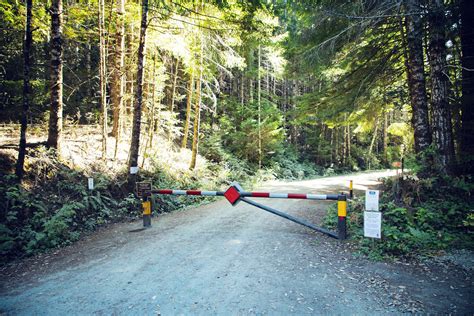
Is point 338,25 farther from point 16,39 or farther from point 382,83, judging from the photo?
point 16,39

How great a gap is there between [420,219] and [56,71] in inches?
431

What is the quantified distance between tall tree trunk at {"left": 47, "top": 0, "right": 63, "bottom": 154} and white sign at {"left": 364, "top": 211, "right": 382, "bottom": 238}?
915 centimetres

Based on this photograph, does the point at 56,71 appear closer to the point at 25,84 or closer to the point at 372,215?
the point at 25,84

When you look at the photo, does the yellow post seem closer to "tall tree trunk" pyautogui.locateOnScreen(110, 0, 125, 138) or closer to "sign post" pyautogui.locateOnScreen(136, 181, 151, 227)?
"sign post" pyautogui.locateOnScreen(136, 181, 151, 227)

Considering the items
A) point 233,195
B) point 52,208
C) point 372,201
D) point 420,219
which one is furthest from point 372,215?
point 52,208

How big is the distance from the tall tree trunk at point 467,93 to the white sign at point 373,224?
395 cm

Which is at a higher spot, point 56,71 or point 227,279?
point 56,71

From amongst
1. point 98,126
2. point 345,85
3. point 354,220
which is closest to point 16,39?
point 98,126

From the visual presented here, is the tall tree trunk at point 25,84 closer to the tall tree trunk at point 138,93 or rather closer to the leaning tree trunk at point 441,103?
the tall tree trunk at point 138,93

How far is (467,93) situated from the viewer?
7.26 m

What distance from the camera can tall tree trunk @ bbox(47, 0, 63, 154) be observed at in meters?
7.97

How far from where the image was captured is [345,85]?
10375mm

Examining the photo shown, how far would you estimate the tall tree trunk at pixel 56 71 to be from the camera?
7.97 meters

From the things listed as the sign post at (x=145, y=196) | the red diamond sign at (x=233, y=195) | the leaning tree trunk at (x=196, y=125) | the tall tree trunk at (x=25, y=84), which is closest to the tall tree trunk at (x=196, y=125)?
the leaning tree trunk at (x=196, y=125)
